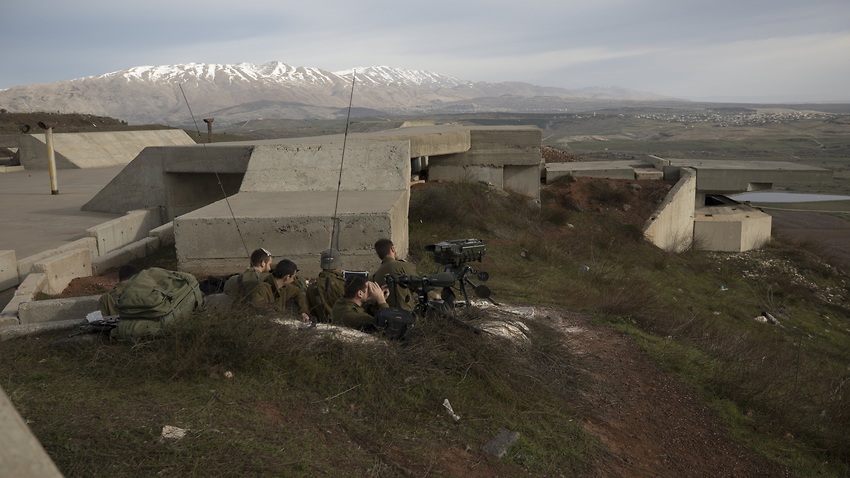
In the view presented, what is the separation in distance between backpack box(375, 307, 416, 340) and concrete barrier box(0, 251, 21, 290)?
17.4 feet

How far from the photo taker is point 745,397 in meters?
6.32

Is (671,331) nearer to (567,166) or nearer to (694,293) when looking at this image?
(694,293)

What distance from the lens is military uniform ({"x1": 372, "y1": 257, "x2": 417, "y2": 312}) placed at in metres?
5.80

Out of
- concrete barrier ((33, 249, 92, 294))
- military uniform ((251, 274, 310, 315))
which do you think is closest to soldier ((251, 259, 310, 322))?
military uniform ((251, 274, 310, 315))

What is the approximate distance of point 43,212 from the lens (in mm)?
13320

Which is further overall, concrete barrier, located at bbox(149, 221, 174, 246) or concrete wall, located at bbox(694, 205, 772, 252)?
concrete wall, located at bbox(694, 205, 772, 252)

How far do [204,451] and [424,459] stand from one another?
123 centimetres

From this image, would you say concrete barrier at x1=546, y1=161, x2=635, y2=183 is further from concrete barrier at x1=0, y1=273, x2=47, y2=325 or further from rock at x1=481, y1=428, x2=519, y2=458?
rock at x1=481, y1=428, x2=519, y2=458

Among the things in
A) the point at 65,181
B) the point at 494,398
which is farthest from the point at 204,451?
the point at 65,181

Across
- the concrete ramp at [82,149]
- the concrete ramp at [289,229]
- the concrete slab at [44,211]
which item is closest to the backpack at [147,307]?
the concrete ramp at [289,229]

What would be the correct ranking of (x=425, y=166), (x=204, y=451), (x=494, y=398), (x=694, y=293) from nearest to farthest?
(x=204, y=451) → (x=494, y=398) → (x=694, y=293) → (x=425, y=166)

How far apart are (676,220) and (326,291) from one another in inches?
652

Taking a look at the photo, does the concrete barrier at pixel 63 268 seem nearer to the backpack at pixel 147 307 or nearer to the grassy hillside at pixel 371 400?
the grassy hillside at pixel 371 400

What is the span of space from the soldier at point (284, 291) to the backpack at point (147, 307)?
73 cm
